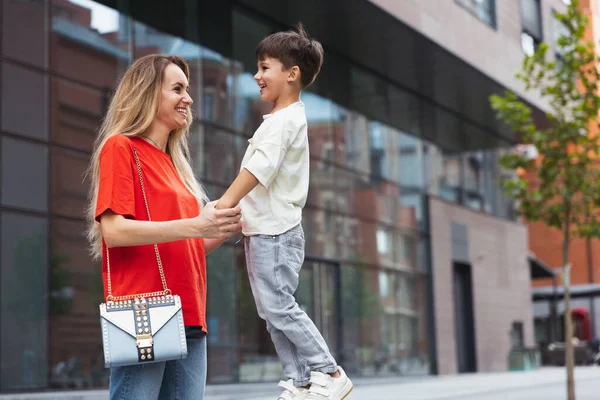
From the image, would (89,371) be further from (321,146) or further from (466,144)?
(466,144)

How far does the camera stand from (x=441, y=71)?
23.2 meters

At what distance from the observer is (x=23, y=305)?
14.2m

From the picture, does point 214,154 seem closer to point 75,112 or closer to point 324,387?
point 75,112

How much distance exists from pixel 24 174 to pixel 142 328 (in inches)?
473

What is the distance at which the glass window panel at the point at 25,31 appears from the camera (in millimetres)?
14531

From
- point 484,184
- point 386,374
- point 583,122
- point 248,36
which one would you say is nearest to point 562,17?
point 583,122

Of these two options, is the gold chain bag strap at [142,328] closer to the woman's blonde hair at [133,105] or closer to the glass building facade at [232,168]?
the woman's blonde hair at [133,105]

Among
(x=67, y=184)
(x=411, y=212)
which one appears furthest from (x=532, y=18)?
(x=67, y=184)

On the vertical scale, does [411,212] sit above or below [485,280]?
above

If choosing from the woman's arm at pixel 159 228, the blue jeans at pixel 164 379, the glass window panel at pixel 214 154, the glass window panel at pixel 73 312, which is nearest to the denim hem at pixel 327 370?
the blue jeans at pixel 164 379

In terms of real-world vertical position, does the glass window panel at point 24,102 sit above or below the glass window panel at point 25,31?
below

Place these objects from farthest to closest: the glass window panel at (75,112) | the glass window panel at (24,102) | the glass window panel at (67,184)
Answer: the glass window panel at (75,112) < the glass window panel at (67,184) < the glass window panel at (24,102)

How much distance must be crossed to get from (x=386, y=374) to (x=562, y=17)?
12.9 meters

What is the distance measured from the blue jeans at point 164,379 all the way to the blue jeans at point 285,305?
0.96ft
